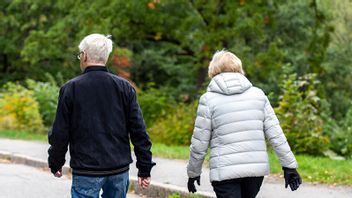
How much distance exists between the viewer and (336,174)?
391 inches

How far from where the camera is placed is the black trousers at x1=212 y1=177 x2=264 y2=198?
5.24m

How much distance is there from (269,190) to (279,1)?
17.6m

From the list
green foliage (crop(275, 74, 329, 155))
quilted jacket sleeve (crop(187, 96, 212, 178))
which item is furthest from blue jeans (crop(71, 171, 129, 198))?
green foliage (crop(275, 74, 329, 155))

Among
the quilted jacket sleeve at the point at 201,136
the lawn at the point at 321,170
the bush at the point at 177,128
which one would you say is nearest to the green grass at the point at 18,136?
the bush at the point at 177,128

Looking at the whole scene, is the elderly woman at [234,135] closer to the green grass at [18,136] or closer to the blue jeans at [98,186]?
the blue jeans at [98,186]

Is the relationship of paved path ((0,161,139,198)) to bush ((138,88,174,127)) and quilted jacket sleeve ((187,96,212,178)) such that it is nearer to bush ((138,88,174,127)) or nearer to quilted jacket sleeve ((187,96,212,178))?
quilted jacket sleeve ((187,96,212,178))

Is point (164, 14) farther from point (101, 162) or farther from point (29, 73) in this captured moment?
point (101, 162)

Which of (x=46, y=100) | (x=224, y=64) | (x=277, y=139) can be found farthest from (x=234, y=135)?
(x=46, y=100)

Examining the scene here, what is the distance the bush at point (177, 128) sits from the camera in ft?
60.1

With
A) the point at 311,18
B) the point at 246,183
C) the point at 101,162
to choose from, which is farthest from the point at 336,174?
the point at 311,18

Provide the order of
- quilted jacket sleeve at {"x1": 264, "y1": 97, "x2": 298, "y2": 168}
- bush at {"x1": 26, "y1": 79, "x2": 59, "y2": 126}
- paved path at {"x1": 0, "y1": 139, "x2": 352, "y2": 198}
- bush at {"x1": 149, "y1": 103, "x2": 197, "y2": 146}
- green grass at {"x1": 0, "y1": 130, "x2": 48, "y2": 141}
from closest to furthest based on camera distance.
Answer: quilted jacket sleeve at {"x1": 264, "y1": 97, "x2": 298, "y2": 168} → paved path at {"x1": 0, "y1": 139, "x2": 352, "y2": 198} → green grass at {"x1": 0, "y1": 130, "x2": 48, "y2": 141} → bush at {"x1": 149, "y1": 103, "x2": 197, "y2": 146} → bush at {"x1": 26, "y1": 79, "x2": 59, "y2": 126}

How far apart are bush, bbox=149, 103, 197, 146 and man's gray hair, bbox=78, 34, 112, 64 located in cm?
1333

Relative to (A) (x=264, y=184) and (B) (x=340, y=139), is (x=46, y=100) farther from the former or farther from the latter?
(A) (x=264, y=184)

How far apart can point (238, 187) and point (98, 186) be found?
1123 millimetres
